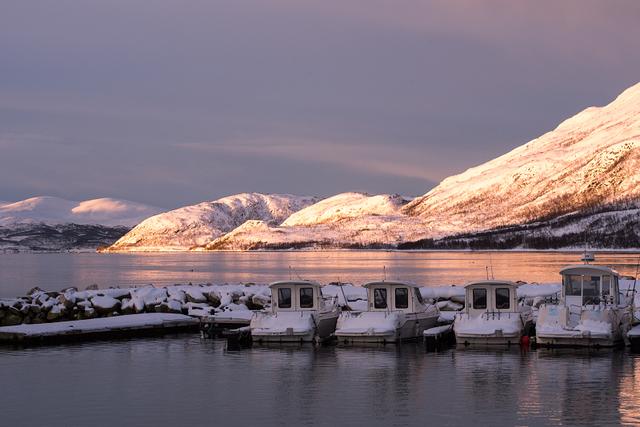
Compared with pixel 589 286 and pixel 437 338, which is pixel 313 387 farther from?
pixel 589 286

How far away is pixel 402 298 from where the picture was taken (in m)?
52.1

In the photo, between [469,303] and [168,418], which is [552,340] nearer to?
[469,303]

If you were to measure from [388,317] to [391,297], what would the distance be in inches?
68.6

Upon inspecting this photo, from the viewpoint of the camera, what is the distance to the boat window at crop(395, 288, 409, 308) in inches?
2048

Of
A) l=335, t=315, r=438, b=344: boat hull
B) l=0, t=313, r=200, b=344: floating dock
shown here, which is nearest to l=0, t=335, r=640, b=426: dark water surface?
l=335, t=315, r=438, b=344: boat hull

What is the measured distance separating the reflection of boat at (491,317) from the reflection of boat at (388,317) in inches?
112

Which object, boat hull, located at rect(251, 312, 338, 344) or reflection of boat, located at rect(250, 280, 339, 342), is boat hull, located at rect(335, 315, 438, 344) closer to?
boat hull, located at rect(251, 312, 338, 344)

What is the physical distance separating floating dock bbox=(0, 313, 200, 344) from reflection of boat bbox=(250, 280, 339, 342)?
8437mm

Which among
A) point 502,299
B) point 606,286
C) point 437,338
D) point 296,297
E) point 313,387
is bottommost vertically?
point 313,387

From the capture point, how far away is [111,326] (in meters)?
55.4

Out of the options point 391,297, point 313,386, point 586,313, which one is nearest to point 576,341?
point 586,313

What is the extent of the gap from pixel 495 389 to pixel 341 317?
14839 millimetres

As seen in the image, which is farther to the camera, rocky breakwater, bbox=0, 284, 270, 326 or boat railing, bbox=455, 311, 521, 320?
rocky breakwater, bbox=0, 284, 270, 326

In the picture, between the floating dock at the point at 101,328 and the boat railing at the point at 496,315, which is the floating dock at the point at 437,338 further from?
the floating dock at the point at 101,328
